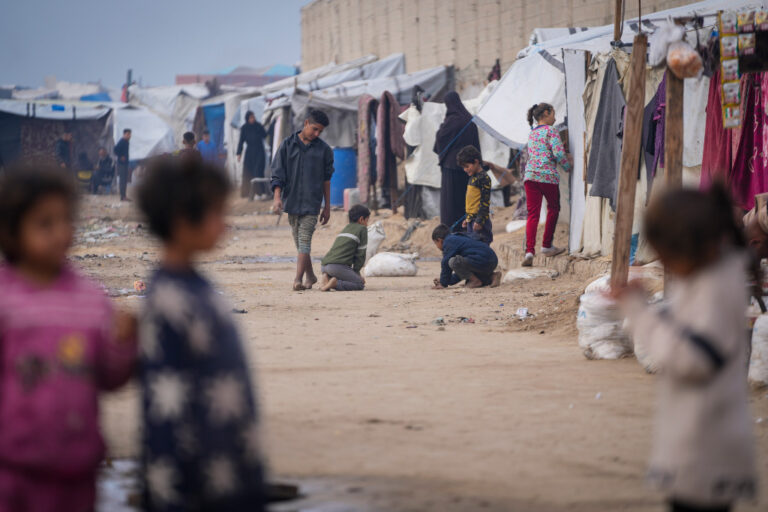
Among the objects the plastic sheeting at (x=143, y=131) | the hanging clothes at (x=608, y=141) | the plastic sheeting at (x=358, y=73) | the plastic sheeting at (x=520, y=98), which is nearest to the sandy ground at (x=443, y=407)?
the hanging clothes at (x=608, y=141)

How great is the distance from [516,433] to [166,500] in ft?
7.82

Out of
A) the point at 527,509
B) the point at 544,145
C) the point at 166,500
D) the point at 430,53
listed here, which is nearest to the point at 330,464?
the point at 527,509

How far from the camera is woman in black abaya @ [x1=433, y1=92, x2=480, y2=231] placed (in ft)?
41.8

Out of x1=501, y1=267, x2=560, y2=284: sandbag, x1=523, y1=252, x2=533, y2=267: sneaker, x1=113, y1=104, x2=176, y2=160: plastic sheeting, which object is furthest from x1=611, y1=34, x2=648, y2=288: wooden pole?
x1=113, y1=104, x2=176, y2=160: plastic sheeting

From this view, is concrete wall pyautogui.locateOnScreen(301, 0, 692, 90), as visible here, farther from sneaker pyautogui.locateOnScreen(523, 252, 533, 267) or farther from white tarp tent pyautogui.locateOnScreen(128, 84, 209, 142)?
sneaker pyautogui.locateOnScreen(523, 252, 533, 267)

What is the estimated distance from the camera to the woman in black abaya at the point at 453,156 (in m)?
12.7

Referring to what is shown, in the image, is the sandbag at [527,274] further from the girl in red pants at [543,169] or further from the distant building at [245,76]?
the distant building at [245,76]

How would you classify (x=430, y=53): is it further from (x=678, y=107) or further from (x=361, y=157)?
(x=678, y=107)

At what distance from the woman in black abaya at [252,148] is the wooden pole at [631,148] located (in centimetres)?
1913

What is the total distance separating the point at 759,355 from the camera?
4887 mm

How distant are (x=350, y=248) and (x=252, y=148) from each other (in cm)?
1539

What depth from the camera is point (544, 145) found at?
10477mm

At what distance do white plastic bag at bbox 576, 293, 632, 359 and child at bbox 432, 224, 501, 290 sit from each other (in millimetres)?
3840

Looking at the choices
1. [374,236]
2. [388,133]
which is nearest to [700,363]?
[374,236]
